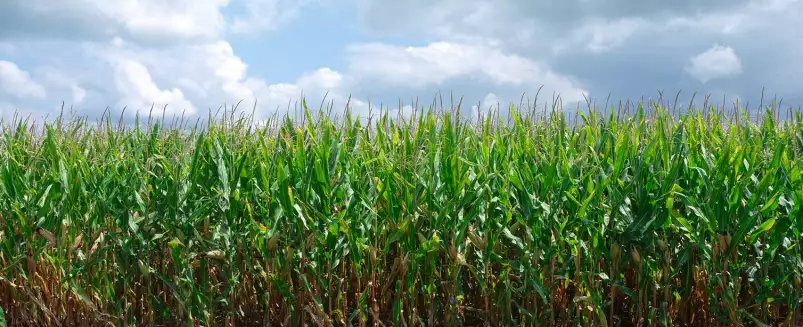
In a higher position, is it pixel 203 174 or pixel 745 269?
pixel 203 174

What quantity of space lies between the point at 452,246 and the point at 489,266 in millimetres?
302

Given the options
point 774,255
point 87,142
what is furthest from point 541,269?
point 87,142

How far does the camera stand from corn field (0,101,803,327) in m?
3.47

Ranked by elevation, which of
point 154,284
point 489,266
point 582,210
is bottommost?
point 154,284

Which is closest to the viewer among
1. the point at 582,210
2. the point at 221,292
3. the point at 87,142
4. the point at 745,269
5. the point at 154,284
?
the point at 582,210

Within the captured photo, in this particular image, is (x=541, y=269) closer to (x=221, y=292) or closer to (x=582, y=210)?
(x=582, y=210)

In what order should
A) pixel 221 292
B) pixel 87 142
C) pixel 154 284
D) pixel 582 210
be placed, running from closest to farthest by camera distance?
pixel 582 210, pixel 221 292, pixel 154 284, pixel 87 142

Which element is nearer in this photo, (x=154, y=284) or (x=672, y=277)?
(x=672, y=277)

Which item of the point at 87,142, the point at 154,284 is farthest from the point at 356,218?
the point at 87,142

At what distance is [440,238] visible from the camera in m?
3.56

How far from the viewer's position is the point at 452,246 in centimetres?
343

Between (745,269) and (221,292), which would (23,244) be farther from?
(745,269)

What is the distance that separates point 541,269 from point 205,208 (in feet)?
5.60

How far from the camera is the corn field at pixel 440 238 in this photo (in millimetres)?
3471
